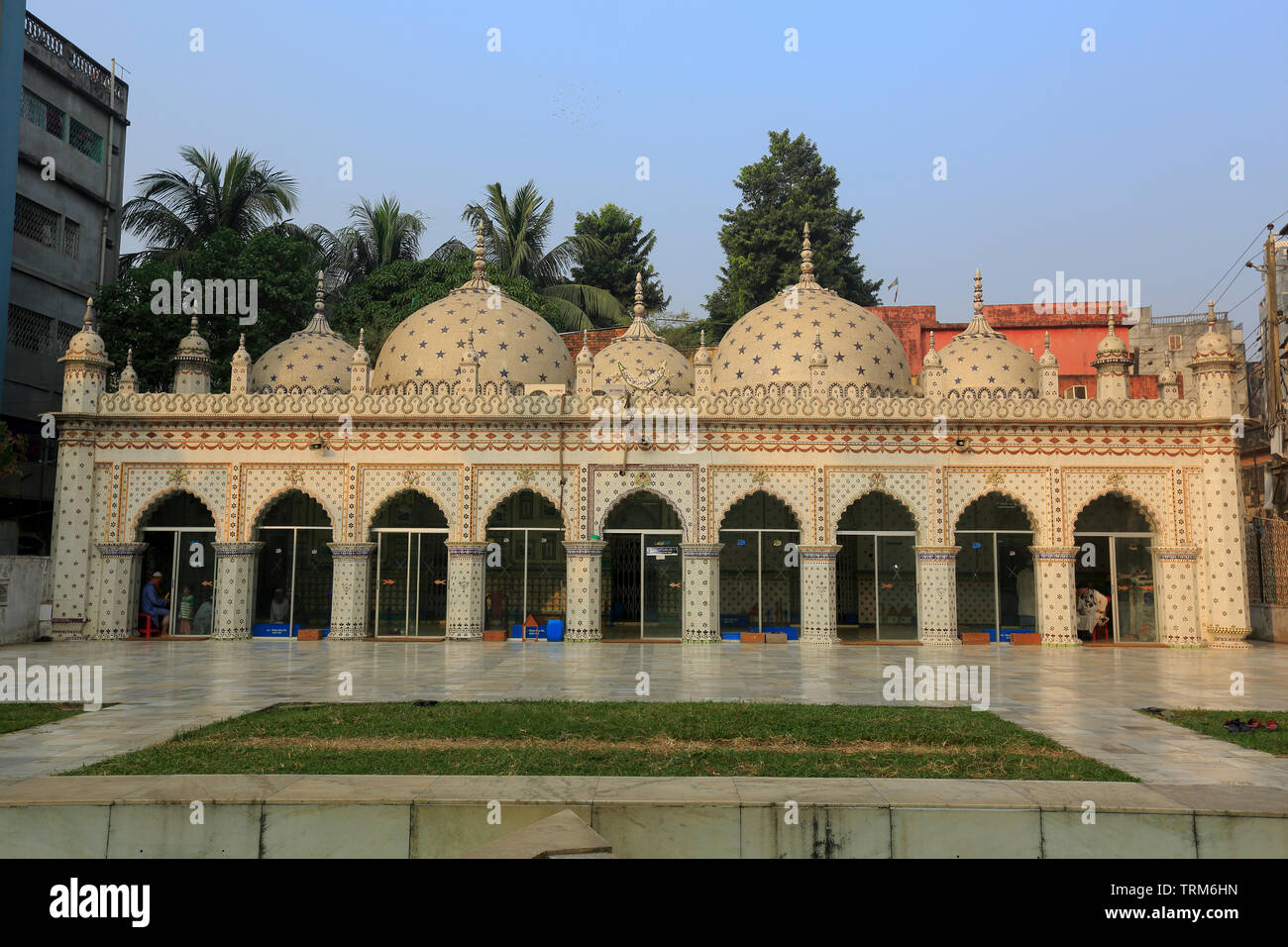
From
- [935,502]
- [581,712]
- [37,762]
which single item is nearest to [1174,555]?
[935,502]

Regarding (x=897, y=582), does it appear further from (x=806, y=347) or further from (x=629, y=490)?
(x=629, y=490)

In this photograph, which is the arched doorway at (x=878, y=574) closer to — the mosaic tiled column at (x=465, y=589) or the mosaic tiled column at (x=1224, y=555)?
the mosaic tiled column at (x=1224, y=555)

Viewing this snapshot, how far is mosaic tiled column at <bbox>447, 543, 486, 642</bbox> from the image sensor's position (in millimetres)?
21125

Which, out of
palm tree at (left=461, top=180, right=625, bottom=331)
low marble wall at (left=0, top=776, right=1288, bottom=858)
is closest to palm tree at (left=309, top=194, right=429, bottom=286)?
palm tree at (left=461, top=180, right=625, bottom=331)

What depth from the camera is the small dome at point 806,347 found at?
23.5 m

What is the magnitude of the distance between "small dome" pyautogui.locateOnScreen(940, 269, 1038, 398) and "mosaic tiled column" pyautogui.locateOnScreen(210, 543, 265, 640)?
16.6 meters

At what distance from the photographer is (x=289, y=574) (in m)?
22.9

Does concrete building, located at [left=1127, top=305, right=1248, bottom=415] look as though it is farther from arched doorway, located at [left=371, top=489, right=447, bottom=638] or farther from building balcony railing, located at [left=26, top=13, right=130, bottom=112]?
building balcony railing, located at [left=26, top=13, right=130, bottom=112]

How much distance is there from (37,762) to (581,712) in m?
4.85

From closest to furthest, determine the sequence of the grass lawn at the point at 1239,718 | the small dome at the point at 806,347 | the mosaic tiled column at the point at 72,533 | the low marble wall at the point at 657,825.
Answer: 1. the low marble wall at the point at 657,825
2. the grass lawn at the point at 1239,718
3. the mosaic tiled column at the point at 72,533
4. the small dome at the point at 806,347

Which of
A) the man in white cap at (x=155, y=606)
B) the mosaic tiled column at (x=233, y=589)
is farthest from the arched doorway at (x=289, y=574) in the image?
the man in white cap at (x=155, y=606)

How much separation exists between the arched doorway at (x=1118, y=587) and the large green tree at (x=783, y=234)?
22.0 metres

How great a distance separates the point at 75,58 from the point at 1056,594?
33.4 metres

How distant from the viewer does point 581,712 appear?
10.3 m
